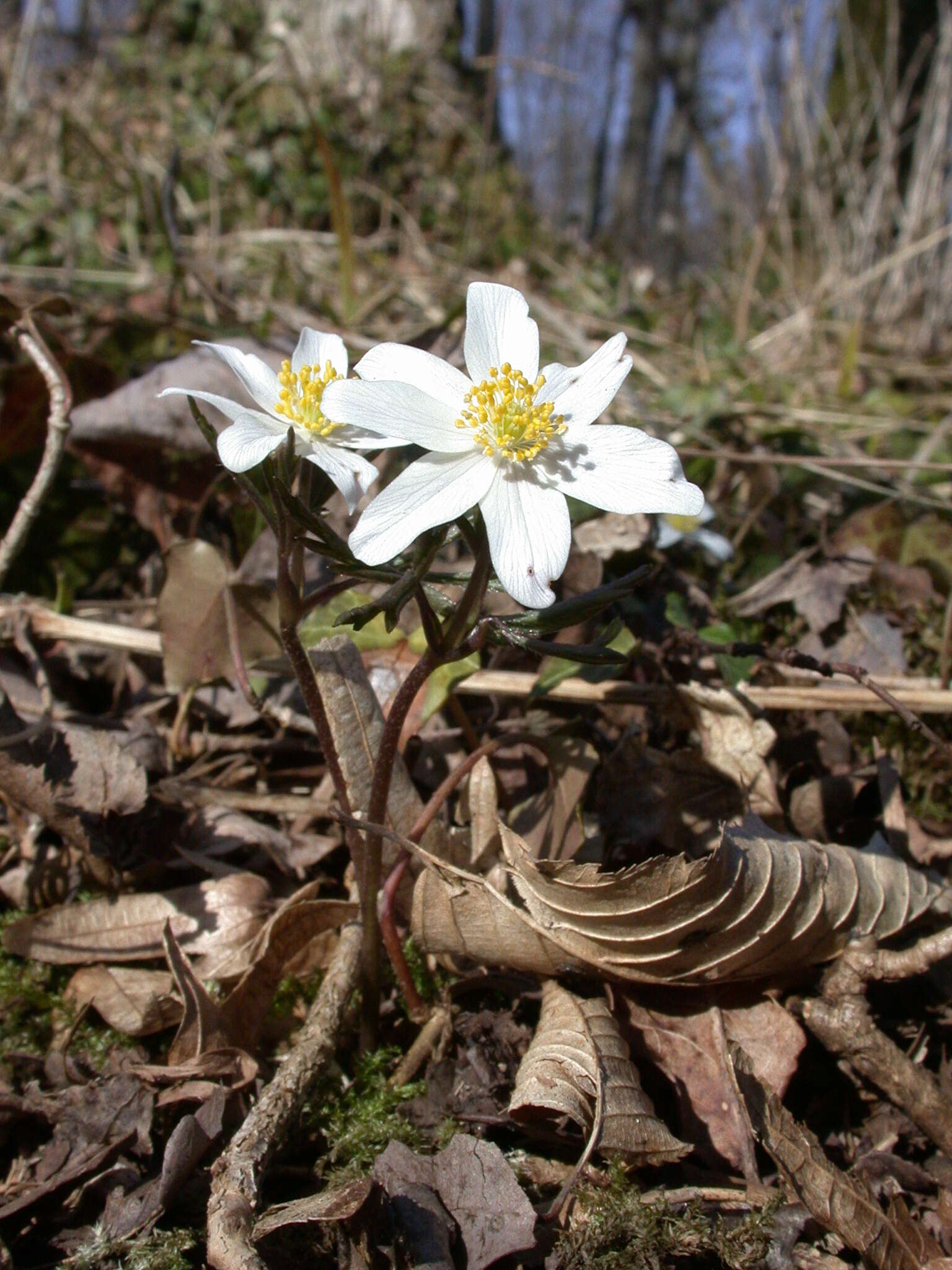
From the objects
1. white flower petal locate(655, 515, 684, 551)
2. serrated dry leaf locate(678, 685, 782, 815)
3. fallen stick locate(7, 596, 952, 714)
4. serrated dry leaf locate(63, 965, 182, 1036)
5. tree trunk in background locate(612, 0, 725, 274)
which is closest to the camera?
serrated dry leaf locate(63, 965, 182, 1036)

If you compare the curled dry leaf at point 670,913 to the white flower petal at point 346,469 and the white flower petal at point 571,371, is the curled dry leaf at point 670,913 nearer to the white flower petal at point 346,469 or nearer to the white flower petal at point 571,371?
the white flower petal at point 346,469

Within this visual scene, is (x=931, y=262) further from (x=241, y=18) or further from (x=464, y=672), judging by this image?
(x=241, y=18)

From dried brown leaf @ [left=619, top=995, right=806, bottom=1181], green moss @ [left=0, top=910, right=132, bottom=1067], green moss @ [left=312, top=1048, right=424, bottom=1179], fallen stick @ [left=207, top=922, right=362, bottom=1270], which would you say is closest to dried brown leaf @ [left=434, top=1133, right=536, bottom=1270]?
green moss @ [left=312, top=1048, right=424, bottom=1179]

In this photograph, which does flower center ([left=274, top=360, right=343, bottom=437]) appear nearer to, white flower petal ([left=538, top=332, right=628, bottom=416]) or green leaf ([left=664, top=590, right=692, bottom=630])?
white flower petal ([left=538, top=332, right=628, bottom=416])

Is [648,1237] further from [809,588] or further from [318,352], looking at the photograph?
[809,588]

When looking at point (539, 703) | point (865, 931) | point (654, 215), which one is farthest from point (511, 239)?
point (654, 215)

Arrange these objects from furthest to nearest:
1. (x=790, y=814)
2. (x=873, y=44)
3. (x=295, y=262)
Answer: (x=873, y=44) → (x=295, y=262) → (x=790, y=814)
